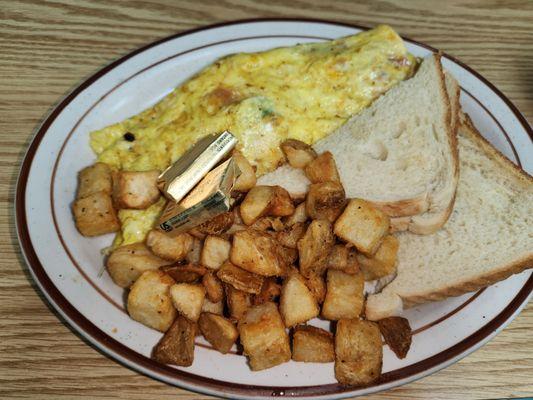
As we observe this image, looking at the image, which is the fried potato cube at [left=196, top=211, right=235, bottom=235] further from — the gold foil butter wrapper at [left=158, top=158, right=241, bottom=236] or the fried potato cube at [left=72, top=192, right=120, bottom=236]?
the fried potato cube at [left=72, top=192, right=120, bottom=236]

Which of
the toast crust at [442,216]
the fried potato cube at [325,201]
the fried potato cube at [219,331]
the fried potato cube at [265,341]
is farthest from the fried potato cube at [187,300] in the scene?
the toast crust at [442,216]

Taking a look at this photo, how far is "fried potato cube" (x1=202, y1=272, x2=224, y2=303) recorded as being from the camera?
5.51 ft

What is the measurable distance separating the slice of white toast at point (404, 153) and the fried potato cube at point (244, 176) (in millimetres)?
164

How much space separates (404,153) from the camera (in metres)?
2.13

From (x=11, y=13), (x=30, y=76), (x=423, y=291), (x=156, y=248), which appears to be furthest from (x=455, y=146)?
(x=11, y=13)

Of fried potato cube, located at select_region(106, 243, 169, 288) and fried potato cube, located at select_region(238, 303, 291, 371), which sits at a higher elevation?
fried potato cube, located at select_region(106, 243, 169, 288)

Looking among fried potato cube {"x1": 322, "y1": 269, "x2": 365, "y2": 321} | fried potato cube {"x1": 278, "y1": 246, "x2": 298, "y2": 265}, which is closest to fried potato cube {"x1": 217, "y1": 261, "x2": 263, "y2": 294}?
fried potato cube {"x1": 278, "y1": 246, "x2": 298, "y2": 265}

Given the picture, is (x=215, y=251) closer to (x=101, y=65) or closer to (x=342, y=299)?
(x=342, y=299)

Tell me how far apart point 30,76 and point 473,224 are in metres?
2.24

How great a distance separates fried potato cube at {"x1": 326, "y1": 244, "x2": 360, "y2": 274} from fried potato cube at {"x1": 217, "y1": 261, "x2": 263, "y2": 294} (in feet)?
0.85

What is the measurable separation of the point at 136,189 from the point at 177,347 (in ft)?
2.12

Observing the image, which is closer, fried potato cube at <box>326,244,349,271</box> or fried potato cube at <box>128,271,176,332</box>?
fried potato cube at <box>128,271,176,332</box>

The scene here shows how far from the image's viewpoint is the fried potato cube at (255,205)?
175cm

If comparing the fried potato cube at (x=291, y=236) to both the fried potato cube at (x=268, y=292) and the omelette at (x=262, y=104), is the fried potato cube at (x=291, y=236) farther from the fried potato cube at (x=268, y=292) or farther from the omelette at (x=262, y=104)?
the omelette at (x=262, y=104)
